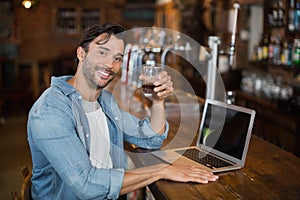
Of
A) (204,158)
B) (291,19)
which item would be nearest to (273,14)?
(291,19)

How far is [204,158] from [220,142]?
0.39 feet

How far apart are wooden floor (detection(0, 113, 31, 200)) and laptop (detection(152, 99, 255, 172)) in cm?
228

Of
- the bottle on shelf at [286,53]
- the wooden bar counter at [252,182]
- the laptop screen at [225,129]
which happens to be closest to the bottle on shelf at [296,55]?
the bottle on shelf at [286,53]

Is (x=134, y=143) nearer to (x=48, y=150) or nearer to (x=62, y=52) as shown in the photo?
(x=48, y=150)

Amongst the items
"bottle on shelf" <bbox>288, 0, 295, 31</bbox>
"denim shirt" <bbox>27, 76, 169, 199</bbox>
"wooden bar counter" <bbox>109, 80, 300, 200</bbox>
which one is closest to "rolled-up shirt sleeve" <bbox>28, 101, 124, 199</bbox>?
"denim shirt" <bbox>27, 76, 169, 199</bbox>

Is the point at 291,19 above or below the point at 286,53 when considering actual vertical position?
above

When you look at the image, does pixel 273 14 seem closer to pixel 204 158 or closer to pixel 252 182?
pixel 204 158

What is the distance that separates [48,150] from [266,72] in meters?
4.28

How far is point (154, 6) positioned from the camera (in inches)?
384

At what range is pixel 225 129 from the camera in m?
1.73

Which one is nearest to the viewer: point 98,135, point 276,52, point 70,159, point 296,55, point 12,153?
point 70,159

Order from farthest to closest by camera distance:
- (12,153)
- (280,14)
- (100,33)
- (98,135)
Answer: (12,153)
(280,14)
(98,135)
(100,33)

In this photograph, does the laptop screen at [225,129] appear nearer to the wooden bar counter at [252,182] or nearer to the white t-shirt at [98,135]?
the wooden bar counter at [252,182]

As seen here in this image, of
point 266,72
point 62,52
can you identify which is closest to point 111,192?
point 266,72
